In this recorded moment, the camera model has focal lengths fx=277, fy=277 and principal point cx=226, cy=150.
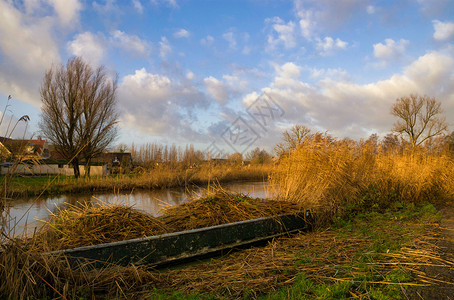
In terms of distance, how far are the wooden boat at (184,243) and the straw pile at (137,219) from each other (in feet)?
0.77

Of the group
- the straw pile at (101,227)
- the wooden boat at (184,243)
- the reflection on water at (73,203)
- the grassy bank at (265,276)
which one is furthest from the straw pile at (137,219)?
the grassy bank at (265,276)

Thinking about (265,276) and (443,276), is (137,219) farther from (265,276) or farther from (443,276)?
(443,276)

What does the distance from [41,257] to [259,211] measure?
3402mm

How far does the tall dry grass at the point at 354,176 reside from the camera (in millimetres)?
5992

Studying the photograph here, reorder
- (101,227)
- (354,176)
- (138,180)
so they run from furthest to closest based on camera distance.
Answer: (138,180), (354,176), (101,227)

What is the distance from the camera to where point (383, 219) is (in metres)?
5.48

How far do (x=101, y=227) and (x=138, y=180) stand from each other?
12359 mm

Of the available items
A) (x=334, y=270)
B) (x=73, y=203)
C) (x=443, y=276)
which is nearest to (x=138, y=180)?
(x=73, y=203)

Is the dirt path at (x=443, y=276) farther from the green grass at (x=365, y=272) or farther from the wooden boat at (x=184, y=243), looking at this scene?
the wooden boat at (x=184, y=243)

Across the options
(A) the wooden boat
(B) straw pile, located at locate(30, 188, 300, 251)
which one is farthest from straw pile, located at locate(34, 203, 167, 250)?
(A) the wooden boat

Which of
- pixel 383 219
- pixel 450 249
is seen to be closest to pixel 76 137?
pixel 383 219

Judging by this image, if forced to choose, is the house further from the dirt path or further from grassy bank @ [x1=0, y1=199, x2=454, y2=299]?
the dirt path

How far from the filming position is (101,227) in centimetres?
370

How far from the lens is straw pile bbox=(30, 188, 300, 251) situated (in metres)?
3.52
